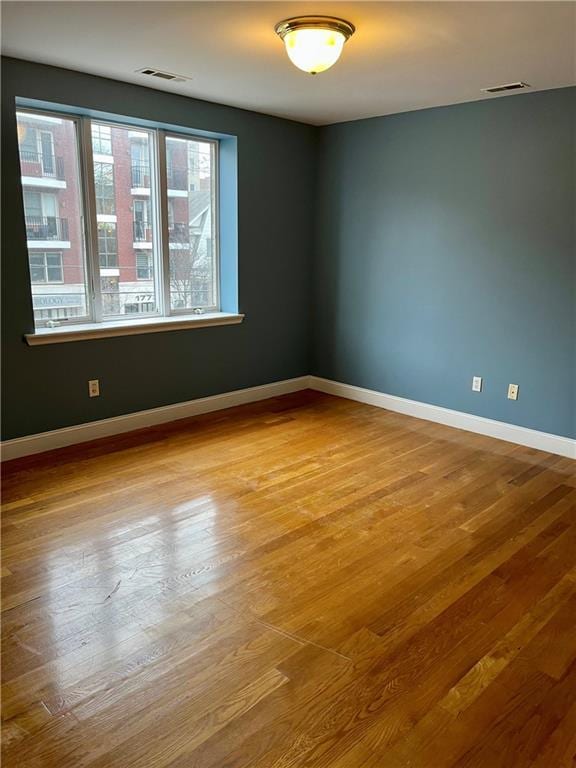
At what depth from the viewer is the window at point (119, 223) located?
12.2 feet

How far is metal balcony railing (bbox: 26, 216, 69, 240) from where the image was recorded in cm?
365

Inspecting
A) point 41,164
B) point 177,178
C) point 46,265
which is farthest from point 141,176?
point 46,265

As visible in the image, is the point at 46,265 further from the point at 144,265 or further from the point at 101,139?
the point at 101,139

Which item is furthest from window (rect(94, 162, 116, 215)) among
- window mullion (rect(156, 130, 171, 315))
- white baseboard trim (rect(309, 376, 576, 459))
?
white baseboard trim (rect(309, 376, 576, 459))

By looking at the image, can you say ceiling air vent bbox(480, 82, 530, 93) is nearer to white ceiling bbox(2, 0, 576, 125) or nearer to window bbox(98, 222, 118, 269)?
white ceiling bbox(2, 0, 576, 125)

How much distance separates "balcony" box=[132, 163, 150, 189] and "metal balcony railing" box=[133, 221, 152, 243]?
0.26 meters

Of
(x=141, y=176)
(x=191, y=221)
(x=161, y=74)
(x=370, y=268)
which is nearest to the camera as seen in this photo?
(x=161, y=74)

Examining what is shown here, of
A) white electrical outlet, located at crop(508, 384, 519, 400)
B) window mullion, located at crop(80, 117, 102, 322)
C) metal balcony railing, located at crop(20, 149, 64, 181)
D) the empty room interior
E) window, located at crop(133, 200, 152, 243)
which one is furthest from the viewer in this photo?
window, located at crop(133, 200, 152, 243)

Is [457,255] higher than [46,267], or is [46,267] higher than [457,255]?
[457,255]

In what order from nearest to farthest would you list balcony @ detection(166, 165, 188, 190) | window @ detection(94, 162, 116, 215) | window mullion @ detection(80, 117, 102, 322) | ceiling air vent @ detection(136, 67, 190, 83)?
ceiling air vent @ detection(136, 67, 190, 83) < window mullion @ detection(80, 117, 102, 322) < window @ detection(94, 162, 116, 215) < balcony @ detection(166, 165, 188, 190)

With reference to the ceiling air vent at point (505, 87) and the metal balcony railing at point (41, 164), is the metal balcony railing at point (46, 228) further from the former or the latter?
the ceiling air vent at point (505, 87)

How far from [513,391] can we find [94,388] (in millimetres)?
2925

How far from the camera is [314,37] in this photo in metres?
2.56

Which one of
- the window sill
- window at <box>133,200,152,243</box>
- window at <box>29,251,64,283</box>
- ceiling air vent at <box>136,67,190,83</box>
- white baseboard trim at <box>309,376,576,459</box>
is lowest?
white baseboard trim at <box>309,376,576,459</box>
